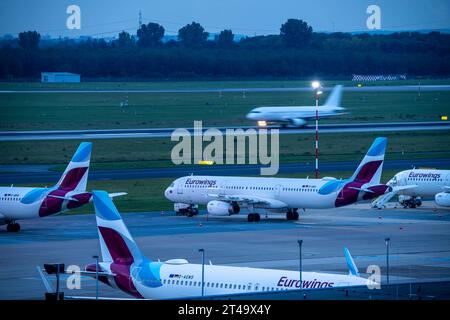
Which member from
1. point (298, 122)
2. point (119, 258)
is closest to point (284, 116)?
point (298, 122)

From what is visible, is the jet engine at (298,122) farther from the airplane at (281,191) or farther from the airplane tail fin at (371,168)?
the airplane tail fin at (371,168)

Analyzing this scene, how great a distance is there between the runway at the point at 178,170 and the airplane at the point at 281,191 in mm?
18569

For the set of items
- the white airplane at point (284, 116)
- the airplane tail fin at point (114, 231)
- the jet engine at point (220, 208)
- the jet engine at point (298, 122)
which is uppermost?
the white airplane at point (284, 116)

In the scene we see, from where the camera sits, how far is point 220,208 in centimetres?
Answer: 7981

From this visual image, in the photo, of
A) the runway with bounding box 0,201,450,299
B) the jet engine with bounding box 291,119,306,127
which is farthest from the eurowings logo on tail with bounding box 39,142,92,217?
the jet engine with bounding box 291,119,306,127

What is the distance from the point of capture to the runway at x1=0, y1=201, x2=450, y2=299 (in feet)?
179

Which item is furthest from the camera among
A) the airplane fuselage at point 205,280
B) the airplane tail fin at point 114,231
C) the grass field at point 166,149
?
the grass field at point 166,149

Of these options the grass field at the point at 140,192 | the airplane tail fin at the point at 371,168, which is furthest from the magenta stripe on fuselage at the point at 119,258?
the grass field at the point at 140,192

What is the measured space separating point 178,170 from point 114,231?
68.3m

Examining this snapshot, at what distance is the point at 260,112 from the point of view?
160000 mm

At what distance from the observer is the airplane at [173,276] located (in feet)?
124

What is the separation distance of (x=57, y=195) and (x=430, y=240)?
82.1ft

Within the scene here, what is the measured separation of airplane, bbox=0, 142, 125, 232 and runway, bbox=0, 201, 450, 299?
1.46 meters
